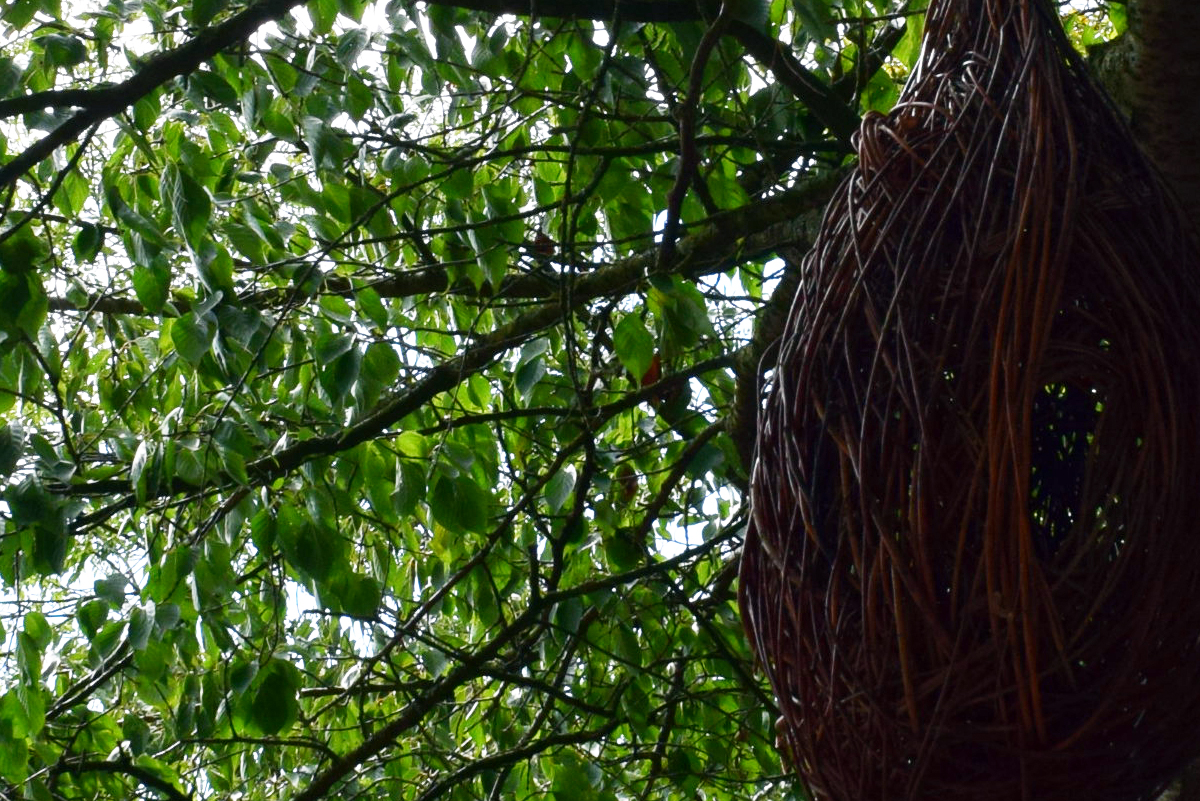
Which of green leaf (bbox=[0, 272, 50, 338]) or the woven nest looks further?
green leaf (bbox=[0, 272, 50, 338])

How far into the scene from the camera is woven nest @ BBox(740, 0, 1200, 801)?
78 centimetres

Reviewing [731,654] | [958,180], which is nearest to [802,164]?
[731,654]

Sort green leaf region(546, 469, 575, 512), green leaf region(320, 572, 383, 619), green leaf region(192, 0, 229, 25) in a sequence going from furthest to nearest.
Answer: green leaf region(546, 469, 575, 512) < green leaf region(320, 572, 383, 619) < green leaf region(192, 0, 229, 25)

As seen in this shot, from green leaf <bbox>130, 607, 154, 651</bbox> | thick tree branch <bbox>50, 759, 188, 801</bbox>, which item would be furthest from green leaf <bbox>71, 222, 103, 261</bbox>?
thick tree branch <bbox>50, 759, 188, 801</bbox>

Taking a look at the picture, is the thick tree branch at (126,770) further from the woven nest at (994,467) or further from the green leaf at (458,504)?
the woven nest at (994,467)

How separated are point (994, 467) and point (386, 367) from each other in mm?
810

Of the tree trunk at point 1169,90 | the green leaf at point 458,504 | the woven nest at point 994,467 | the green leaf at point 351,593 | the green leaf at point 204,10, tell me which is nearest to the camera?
the woven nest at point 994,467

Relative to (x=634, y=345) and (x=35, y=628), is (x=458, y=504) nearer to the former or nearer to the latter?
(x=634, y=345)

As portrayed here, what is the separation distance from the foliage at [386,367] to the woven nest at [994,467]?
1.45 ft

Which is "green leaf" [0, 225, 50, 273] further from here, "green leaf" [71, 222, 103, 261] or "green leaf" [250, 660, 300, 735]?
"green leaf" [250, 660, 300, 735]

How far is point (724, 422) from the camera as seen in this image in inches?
70.0

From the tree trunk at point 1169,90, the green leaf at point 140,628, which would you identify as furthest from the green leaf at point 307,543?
the tree trunk at point 1169,90

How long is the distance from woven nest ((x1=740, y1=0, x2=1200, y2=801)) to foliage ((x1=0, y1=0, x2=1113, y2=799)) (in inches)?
17.4

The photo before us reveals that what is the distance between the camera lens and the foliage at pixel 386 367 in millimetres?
1382
